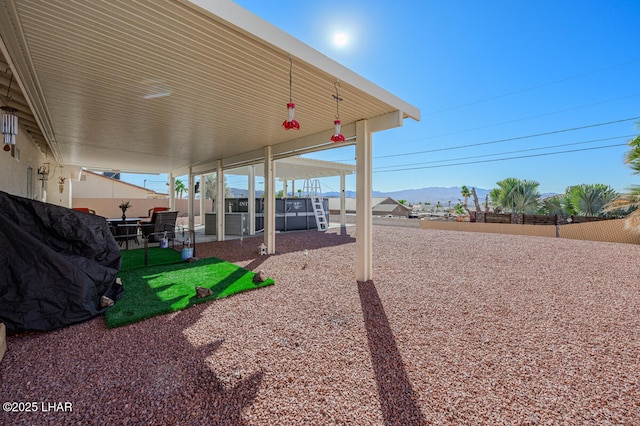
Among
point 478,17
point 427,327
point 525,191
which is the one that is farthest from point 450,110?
point 427,327

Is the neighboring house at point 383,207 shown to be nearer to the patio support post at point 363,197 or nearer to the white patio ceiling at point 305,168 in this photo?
the white patio ceiling at point 305,168

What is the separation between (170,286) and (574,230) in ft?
43.8

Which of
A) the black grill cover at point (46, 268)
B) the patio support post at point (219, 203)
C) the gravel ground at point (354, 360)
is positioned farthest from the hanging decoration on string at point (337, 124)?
the patio support post at point (219, 203)

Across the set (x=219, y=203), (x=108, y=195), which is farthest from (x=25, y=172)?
(x=108, y=195)

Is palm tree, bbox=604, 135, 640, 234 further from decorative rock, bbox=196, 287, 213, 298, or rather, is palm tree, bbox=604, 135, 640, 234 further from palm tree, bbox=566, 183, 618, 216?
decorative rock, bbox=196, 287, 213, 298

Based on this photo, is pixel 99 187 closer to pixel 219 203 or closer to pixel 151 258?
pixel 219 203

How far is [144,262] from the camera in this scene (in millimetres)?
5773

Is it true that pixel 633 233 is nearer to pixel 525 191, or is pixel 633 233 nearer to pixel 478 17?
pixel 525 191

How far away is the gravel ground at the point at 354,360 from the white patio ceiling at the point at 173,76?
284 cm

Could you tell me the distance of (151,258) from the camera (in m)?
6.28

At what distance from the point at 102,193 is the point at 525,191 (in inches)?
1128

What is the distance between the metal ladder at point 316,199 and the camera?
12727mm

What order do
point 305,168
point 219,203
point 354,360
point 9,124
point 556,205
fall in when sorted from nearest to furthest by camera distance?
point 354,360
point 9,124
point 219,203
point 305,168
point 556,205

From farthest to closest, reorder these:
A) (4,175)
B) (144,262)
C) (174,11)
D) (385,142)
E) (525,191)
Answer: (385,142) < (525,191) < (144,262) < (4,175) < (174,11)
